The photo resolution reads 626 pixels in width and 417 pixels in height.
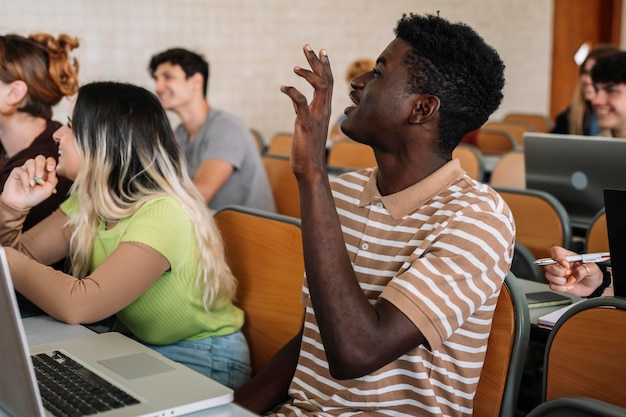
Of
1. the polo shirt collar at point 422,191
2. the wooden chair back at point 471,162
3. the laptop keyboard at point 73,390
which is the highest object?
the polo shirt collar at point 422,191

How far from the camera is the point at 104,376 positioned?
123 centimetres

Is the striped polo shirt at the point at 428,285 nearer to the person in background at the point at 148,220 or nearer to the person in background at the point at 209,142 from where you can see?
the person in background at the point at 148,220

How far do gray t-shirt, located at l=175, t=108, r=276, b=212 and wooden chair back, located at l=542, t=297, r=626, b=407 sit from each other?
73.9 inches

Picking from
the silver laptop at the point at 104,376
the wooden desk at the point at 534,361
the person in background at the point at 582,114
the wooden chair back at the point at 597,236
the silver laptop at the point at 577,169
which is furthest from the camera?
the person in background at the point at 582,114

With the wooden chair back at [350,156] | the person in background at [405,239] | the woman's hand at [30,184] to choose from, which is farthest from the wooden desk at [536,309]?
the wooden chair back at [350,156]

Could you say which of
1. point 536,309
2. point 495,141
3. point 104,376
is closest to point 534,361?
point 536,309

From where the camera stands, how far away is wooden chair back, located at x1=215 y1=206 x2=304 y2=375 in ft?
5.96

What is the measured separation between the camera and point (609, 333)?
128 centimetres

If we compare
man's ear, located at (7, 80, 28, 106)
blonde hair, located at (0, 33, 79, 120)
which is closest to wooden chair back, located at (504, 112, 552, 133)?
blonde hair, located at (0, 33, 79, 120)

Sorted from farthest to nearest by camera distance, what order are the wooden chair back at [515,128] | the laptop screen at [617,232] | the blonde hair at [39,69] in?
the wooden chair back at [515,128] < the blonde hair at [39,69] < the laptop screen at [617,232]

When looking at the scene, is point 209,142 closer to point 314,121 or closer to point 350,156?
point 350,156

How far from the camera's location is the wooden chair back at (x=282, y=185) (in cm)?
314

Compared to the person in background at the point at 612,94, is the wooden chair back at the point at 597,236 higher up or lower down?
lower down

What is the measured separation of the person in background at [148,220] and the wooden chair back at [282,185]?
1.25 metres
